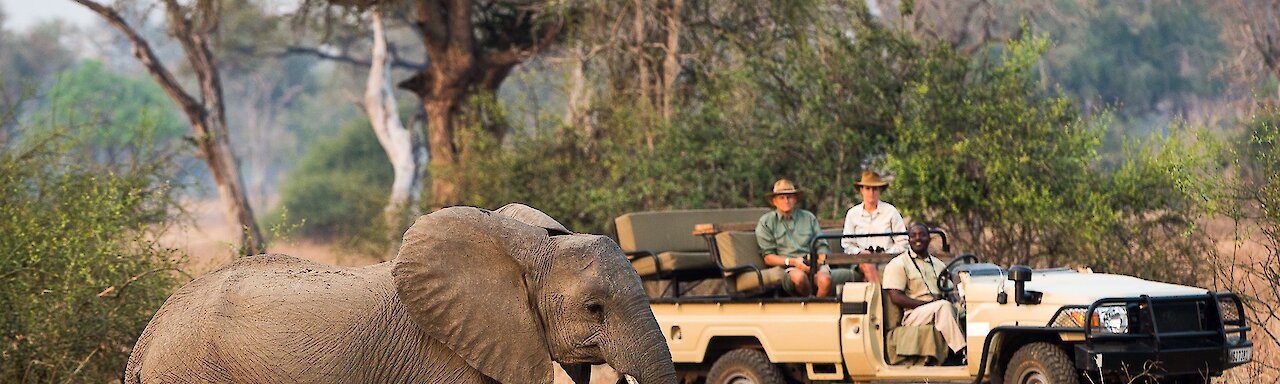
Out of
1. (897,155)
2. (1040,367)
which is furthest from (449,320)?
(897,155)

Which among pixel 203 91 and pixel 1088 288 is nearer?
pixel 1088 288

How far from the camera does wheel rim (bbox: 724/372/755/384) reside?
1182cm

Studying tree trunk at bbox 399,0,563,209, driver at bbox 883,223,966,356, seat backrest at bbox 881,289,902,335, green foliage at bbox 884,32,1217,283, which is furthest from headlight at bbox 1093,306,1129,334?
tree trunk at bbox 399,0,563,209

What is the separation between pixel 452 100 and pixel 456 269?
19.4m

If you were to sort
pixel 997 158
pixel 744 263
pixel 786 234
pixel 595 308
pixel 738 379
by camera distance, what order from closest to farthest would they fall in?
pixel 595 308 < pixel 738 379 < pixel 744 263 < pixel 786 234 < pixel 997 158

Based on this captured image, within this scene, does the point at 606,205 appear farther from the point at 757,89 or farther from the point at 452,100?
the point at 452,100

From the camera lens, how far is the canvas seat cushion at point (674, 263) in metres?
12.5

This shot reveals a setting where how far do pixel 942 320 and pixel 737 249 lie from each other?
205 centimetres

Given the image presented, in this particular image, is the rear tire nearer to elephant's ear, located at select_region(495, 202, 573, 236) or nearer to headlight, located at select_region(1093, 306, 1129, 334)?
headlight, located at select_region(1093, 306, 1129, 334)

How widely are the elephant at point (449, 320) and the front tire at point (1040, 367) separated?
149 inches

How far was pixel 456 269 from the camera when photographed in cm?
671

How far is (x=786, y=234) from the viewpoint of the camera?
12641 millimetres

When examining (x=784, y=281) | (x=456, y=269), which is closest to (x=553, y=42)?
(x=784, y=281)

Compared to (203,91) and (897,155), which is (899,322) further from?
(203,91)
